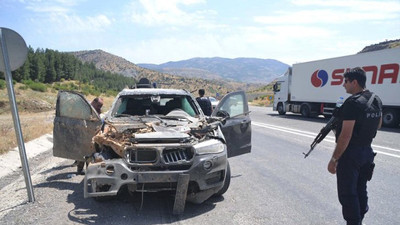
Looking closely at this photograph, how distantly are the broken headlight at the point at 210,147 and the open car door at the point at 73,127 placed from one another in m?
2.04

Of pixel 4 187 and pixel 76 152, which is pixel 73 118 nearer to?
pixel 76 152

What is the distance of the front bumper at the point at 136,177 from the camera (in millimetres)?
4086

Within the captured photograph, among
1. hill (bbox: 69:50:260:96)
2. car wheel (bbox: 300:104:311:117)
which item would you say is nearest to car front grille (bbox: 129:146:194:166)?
car wheel (bbox: 300:104:311:117)

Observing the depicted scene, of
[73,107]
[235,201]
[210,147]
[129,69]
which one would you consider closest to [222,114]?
[210,147]

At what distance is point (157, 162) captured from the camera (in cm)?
417

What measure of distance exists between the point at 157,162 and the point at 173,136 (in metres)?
0.44

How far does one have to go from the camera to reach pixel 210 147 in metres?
4.43

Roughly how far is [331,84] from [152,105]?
15773 millimetres

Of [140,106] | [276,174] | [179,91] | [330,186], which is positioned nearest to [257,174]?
[276,174]

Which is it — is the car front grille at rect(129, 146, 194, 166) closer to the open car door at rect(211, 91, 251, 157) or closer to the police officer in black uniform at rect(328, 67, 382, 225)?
the open car door at rect(211, 91, 251, 157)

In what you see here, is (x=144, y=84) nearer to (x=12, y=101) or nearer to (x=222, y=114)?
(x=222, y=114)

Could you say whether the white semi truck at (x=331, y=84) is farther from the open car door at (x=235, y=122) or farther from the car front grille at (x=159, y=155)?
the car front grille at (x=159, y=155)

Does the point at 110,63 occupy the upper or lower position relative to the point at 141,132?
upper

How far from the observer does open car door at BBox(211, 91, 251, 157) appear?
5875 mm
